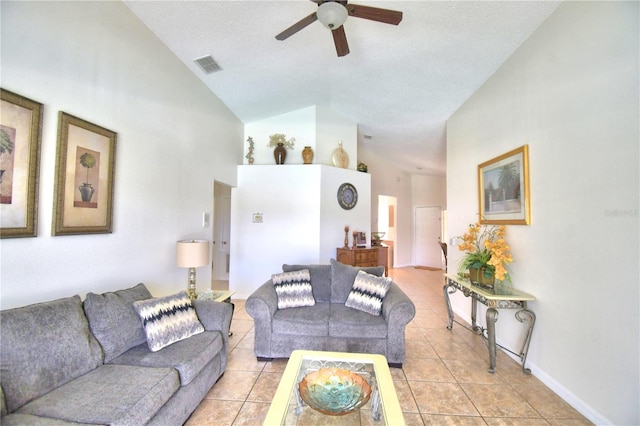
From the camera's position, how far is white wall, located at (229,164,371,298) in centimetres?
Answer: 450

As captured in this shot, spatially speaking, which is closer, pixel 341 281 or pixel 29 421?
pixel 29 421

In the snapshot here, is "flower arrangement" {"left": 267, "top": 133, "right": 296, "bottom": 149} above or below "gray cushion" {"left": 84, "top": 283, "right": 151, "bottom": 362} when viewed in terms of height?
above

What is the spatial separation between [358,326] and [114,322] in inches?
75.8

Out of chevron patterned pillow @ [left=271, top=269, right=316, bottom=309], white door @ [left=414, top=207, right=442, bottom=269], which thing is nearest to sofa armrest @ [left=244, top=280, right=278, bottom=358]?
chevron patterned pillow @ [left=271, top=269, right=316, bottom=309]

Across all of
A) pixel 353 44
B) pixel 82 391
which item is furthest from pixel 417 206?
pixel 82 391

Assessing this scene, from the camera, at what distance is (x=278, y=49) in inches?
116

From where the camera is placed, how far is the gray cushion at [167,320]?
1.85m

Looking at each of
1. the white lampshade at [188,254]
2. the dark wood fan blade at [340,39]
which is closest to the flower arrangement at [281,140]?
the dark wood fan blade at [340,39]

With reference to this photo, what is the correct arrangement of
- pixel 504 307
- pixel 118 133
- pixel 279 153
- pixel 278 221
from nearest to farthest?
pixel 118 133
pixel 504 307
pixel 278 221
pixel 279 153

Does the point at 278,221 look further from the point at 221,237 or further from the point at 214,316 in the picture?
the point at 214,316

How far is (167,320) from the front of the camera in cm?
195

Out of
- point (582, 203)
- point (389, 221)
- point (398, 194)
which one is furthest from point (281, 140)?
point (389, 221)

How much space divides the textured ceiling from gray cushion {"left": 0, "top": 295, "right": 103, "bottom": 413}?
8.38ft

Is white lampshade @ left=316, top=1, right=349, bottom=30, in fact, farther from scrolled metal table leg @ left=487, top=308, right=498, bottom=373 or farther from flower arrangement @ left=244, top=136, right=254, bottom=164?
flower arrangement @ left=244, top=136, right=254, bottom=164
